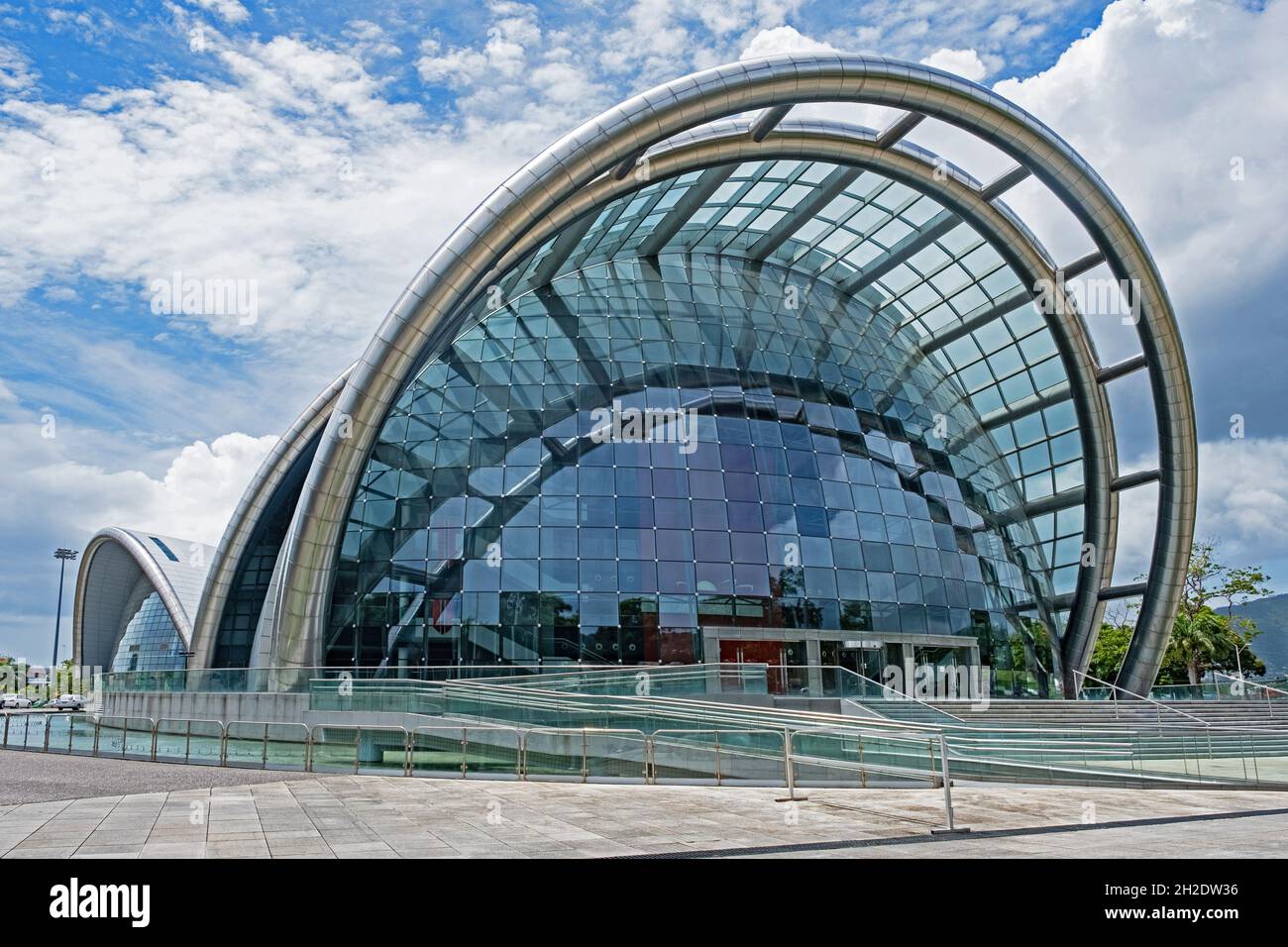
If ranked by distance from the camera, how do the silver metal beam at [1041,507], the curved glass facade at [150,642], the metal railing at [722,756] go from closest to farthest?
the metal railing at [722,756] < the silver metal beam at [1041,507] < the curved glass facade at [150,642]

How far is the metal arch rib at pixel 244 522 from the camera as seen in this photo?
3747cm

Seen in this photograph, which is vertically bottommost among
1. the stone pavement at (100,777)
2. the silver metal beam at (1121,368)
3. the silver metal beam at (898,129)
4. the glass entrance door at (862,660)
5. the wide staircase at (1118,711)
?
the wide staircase at (1118,711)

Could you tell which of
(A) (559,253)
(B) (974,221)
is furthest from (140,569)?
(B) (974,221)

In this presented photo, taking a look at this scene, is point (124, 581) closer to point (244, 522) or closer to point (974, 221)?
point (244, 522)

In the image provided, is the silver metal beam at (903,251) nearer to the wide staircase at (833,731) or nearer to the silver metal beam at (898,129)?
the silver metal beam at (898,129)

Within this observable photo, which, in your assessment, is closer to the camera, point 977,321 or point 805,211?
point 805,211

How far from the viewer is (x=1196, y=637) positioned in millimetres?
63375

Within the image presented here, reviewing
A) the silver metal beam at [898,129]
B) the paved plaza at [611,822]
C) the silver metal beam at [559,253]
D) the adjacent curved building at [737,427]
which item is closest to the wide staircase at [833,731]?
the paved plaza at [611,822]

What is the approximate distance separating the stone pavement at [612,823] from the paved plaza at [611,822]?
0.03m

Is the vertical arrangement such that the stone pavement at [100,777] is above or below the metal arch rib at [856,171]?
below

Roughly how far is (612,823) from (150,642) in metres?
69.3

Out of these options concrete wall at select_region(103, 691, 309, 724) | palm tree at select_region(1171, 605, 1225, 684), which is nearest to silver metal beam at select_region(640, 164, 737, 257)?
concrete wall at select_region(103, 691, 309, 724)
